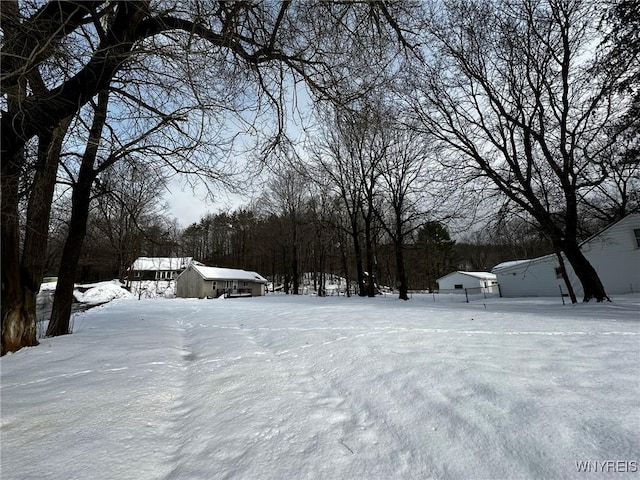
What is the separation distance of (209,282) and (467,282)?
98.2ft

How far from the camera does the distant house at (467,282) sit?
34.8 metres

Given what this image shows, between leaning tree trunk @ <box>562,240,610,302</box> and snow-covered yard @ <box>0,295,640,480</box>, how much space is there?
7804mm

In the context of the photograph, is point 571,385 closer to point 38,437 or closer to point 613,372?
point 613,372

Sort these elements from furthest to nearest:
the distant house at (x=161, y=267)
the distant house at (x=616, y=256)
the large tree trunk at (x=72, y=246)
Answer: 1. the distant house at (x=161, y=267)
2. the distant house at (x=616, y=256)
3. the large tree trunk at (x=72, y=246)

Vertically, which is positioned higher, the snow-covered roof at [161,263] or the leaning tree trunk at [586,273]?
the snow-covered roof at [161,263]

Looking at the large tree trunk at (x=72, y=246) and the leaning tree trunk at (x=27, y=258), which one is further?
the large tree trunk at (x=72, y=246)

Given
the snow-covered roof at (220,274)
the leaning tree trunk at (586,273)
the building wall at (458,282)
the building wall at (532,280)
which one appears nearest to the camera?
the leaning tree trunk at (586,273)

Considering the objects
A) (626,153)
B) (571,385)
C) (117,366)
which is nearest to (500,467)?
(571,385)

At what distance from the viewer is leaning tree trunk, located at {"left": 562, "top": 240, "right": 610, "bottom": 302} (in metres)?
10.1

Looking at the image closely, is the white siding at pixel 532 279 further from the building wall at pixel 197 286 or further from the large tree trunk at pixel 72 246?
the building wall at pixel 197 286

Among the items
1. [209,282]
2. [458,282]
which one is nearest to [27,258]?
[209,282]

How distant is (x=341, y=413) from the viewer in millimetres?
2178

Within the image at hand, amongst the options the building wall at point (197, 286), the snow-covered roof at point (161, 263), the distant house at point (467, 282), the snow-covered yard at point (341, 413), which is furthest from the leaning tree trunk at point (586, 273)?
the snow-covered roof at point (161, 263)

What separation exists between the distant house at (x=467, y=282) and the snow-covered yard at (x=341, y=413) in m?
34.1
